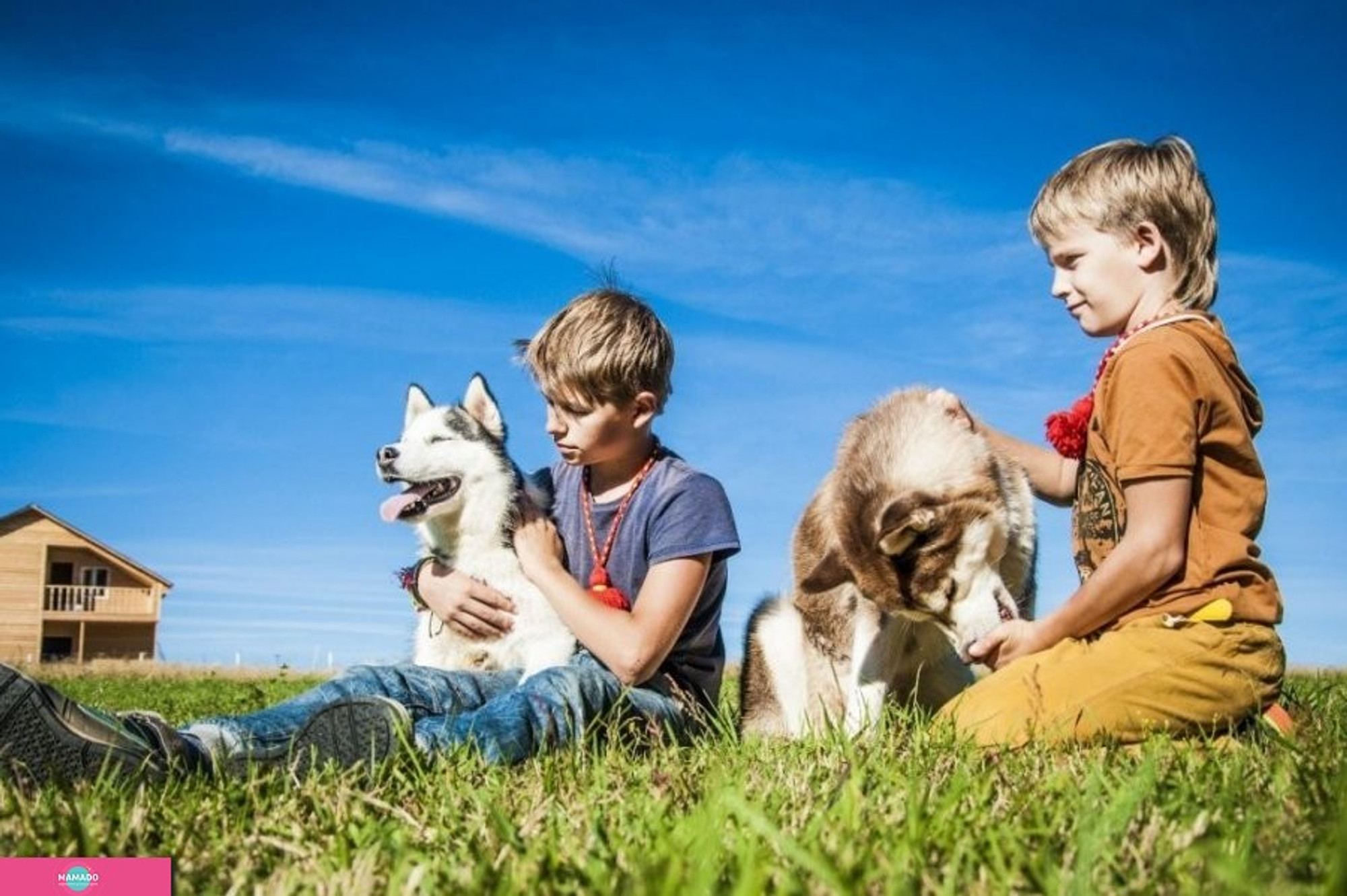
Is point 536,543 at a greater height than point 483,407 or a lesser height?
lesser

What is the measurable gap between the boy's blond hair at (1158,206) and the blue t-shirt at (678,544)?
79.8 inches

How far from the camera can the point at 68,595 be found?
4119 centimetres

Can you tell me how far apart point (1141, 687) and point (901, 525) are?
1271mm

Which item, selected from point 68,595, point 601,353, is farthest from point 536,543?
point 68,595

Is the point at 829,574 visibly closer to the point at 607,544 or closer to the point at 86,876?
the point at 607,544

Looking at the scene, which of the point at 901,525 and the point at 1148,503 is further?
the point at 901,525

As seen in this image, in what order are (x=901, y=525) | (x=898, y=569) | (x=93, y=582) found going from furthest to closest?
1. (x=93, y=582)
2. (x=898, y=569)
3. (x=901, y=525)

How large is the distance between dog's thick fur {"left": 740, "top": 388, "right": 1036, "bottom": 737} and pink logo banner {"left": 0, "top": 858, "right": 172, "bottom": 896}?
3057 millimetres

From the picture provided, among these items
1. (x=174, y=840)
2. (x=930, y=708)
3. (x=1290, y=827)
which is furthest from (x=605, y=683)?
(x=1290, y=827)

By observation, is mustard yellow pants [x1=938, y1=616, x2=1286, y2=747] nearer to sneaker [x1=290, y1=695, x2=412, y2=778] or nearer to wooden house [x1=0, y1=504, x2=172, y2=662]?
sneaker [x1=290, y1=695, x2=412, y2=778]

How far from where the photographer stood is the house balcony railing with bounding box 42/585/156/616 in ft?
134

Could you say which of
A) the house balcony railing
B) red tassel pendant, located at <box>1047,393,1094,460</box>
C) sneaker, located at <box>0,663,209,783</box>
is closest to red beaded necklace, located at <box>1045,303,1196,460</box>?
red tassel pendant, located at <box>1047,393,1094,460</box>

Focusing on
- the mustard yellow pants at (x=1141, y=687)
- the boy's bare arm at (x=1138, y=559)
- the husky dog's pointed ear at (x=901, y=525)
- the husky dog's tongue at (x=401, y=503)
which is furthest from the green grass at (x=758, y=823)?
the husky dog's tongue at (x=401, y=503)

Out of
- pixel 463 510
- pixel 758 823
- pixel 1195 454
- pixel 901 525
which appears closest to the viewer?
pixel 758 823
